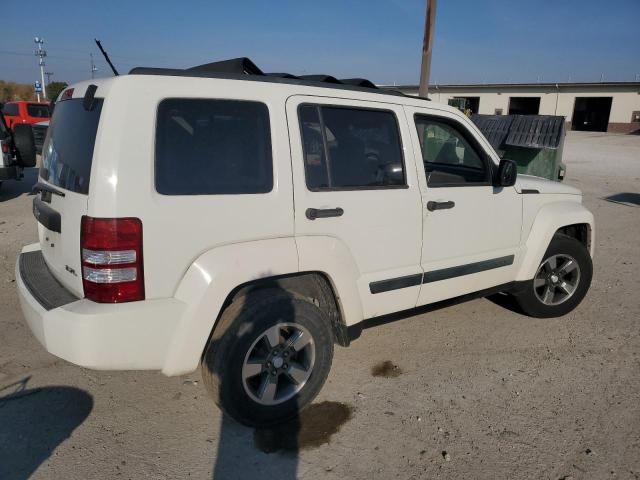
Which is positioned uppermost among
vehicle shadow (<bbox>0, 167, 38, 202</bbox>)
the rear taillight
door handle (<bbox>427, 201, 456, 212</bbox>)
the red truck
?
the red truck

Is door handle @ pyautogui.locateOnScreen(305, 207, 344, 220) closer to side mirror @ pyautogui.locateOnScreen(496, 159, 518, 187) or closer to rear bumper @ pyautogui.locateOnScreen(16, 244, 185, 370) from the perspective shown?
rear bumper @ pyautogui.locateOnScreen(16, 244, 185, 370)

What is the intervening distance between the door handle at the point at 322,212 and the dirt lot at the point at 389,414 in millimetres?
1230

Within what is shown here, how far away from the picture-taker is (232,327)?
8.29 feet

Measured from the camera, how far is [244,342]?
257 centimetres

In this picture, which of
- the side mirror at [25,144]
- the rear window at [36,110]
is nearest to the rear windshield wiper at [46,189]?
the side mirror at [25,144]

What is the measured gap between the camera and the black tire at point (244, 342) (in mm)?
2543

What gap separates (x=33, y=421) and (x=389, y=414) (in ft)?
6.91

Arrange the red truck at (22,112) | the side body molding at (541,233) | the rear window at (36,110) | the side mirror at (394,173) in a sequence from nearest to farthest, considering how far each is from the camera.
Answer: the side mirror at (394,173)
the side body molding at (541,233)
the red truck at (22,112)
the rear window at (36,110)

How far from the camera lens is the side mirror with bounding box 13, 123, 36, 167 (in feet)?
13.5

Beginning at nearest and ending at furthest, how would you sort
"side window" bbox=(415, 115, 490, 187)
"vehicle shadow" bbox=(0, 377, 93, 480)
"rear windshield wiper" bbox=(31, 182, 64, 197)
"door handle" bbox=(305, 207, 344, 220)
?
1. "vehicle shadow" bbox=(0, 377, 93, 480)
2. "rear windshield wiper" bbox=(31, 182, 64, 197)
3. "door handle" bbox=(305, 207, 344, 220)
4. "side window" bbox=(415, 115, 490, 187)

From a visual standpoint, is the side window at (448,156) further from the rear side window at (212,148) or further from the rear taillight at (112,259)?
the rear taillight at (112,259)

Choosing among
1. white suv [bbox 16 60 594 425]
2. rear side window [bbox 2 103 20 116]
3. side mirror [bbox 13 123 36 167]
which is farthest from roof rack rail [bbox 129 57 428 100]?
rear side window [bbox 2 103 20 116]

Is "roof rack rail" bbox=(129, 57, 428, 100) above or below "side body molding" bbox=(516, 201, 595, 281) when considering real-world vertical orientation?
above

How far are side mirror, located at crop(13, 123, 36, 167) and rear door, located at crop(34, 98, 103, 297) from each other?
1.44m
